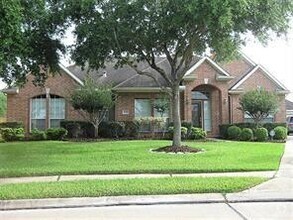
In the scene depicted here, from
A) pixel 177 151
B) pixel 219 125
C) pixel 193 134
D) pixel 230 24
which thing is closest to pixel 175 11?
pixel 230 24

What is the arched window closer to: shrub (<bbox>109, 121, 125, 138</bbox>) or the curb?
shrub (<bbox>109, 121, 125, 138</bbox>)

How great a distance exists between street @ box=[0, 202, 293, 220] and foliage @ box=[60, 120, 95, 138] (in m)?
20.7

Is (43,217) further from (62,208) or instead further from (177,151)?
(177,151)

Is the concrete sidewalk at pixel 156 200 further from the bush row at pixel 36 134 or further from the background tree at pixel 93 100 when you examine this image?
Answer: the bush row at pixel 36 134

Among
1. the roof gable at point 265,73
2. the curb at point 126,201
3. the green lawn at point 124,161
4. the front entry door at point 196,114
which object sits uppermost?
the roof gable at point 265,73

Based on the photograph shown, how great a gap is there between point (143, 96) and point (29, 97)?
24.2ft

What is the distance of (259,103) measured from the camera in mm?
30453

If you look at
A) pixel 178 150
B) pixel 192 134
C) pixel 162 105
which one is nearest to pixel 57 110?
pixel 162 105

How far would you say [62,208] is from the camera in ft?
33.5

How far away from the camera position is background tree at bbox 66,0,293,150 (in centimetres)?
1731

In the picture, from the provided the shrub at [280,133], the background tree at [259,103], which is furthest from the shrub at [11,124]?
the shrub at [280,133]

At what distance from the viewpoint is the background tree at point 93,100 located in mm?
29031

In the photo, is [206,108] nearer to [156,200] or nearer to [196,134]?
[196,134]

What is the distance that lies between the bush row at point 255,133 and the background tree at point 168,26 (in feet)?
29.6
